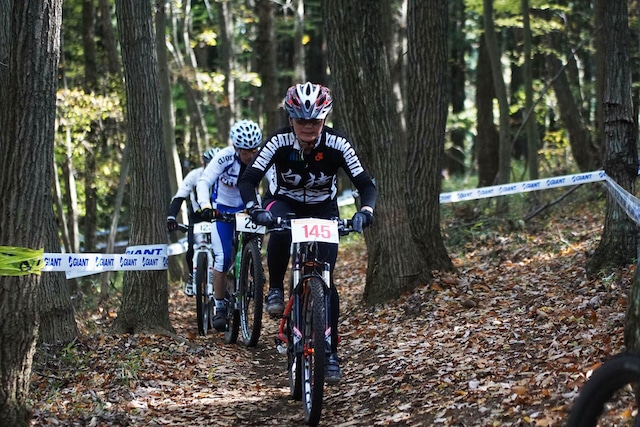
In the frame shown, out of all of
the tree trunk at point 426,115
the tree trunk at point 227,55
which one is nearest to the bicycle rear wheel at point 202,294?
the tree trunk at point 426,115

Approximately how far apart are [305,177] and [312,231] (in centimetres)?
107

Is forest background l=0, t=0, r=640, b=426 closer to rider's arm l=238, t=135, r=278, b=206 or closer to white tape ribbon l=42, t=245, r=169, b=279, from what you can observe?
white tape ribbon l=42, t=245, r=169, b=279

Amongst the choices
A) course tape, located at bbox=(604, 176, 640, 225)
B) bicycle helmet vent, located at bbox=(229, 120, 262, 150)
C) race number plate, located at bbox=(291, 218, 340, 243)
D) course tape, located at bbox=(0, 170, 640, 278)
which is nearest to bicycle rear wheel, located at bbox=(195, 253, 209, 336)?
course tape, located at bbox=(0, 170, 640, 278)

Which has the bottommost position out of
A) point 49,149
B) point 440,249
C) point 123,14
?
point 440,249

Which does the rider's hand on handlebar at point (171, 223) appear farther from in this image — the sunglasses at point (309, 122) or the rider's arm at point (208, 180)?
the sunglasses at point (309, 122)

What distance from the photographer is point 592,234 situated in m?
12.3

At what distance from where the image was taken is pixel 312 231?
6.05 metres

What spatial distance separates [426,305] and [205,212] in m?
2.84

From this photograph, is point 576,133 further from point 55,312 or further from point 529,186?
point 55,312

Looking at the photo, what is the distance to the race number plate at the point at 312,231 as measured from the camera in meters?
6.02

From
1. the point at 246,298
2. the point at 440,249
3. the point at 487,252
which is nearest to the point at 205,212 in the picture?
the point at 246,298

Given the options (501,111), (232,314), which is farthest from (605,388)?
(501,111)

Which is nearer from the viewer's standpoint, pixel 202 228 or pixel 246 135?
pixel 246 135

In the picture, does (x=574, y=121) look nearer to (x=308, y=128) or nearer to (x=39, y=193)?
(x=308, y=128)
